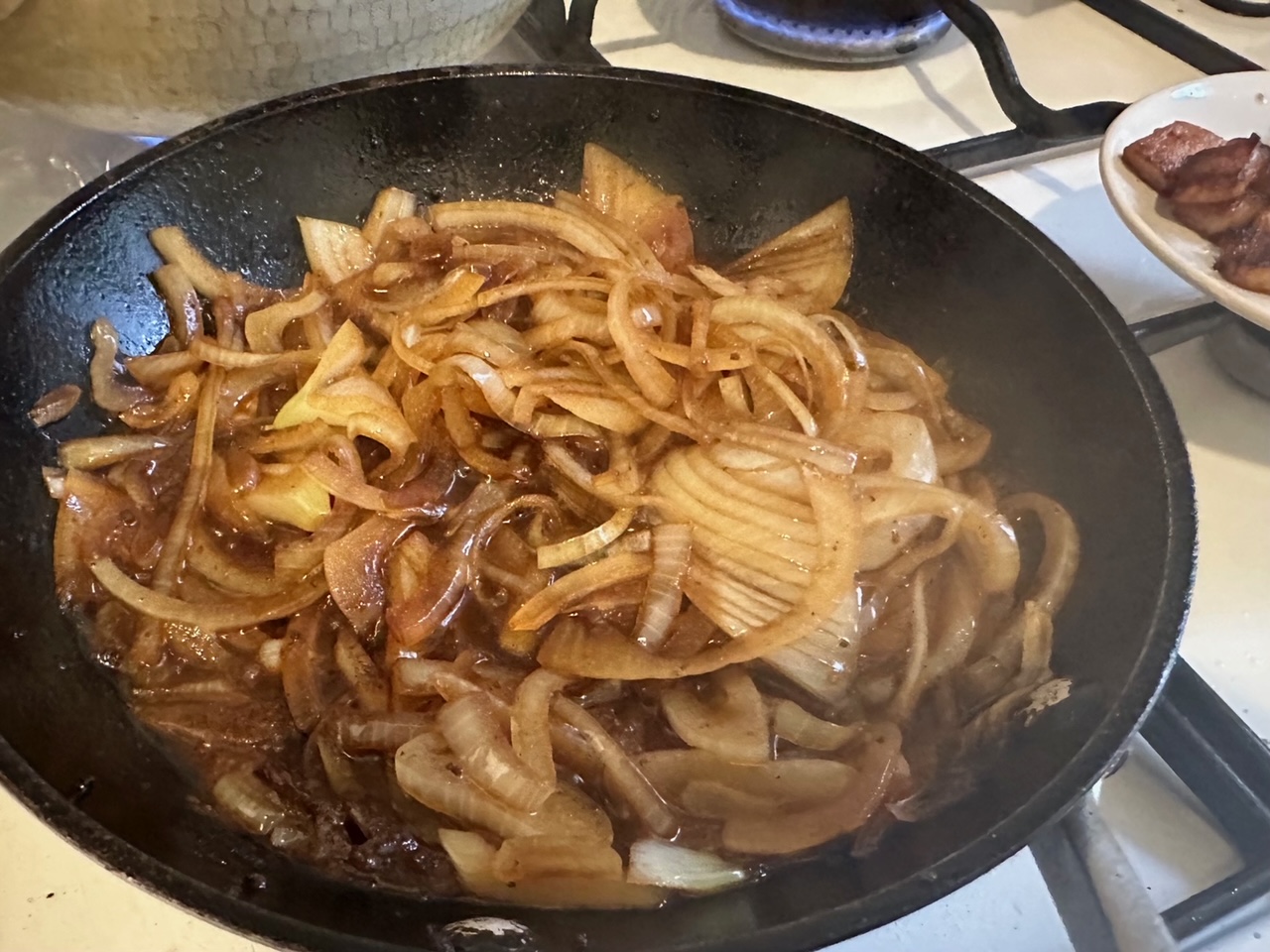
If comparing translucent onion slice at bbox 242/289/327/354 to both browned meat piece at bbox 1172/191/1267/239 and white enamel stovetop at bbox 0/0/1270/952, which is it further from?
browned meat piece at bbox 1172/191/1267/239

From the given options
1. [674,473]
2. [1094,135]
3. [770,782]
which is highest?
[1094,135]

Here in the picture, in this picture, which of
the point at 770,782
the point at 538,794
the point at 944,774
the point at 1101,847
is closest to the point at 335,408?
the point at 538,794

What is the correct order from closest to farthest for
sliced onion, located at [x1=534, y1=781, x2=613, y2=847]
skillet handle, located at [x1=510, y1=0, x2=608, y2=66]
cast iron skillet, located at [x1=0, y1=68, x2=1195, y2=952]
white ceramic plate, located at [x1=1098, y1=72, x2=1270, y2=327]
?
1. cast iron skillet, located at [x1=0, y1=68, x2=1195, y2=952]
2. sliced onion, located at [x1=534, y1=781, x2=613, y2=847]
3. white ceramic plate, located at [x1=1098, y1=72, x2=1270, y2=327]
4. skillet handle, located at [x1=510, y1=0, x2=608, y2=66]

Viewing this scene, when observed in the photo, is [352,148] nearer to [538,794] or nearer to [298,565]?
[298,565]

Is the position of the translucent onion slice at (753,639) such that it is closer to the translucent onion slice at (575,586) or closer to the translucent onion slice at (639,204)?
the translucent onion slice at (575,586)

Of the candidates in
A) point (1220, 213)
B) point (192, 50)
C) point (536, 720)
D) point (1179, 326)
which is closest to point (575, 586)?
point (536, 720)

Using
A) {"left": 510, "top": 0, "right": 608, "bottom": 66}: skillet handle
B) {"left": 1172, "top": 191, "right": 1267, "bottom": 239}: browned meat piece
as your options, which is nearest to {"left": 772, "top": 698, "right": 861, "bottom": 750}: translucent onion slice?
{"left": 1172, "top": 191, "right": 1267, "bottom": 239}: browned meat piece

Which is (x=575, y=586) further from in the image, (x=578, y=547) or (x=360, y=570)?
(x=360, y=570)
